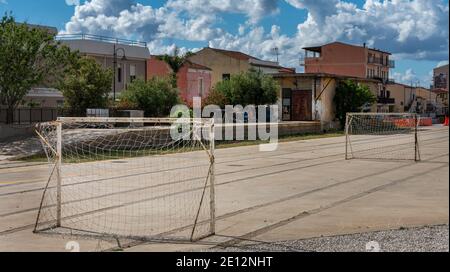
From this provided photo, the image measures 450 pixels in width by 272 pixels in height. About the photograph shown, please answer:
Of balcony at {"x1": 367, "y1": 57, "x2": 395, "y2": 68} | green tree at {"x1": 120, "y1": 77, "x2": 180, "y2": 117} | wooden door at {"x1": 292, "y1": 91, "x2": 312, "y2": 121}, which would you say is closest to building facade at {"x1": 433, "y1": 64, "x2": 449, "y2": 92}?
green tree at {"x1": 120, "y1": 77, "x2": 180, "y2": 117}

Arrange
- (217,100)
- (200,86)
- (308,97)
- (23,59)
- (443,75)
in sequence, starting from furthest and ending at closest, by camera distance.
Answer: (200,86), (308,97), (217,100), (23,59), (443,75)

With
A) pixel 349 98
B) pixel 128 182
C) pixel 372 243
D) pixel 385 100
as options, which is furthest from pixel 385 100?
pixel 372 243

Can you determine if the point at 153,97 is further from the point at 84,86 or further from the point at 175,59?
the point at 175,59

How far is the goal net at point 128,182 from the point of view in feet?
31.8

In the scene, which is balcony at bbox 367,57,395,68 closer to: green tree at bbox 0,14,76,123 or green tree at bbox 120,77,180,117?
green tree at bbox 120,77,180,117

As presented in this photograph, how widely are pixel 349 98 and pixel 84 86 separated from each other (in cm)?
2713

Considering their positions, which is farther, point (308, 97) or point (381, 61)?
point (381, 61)

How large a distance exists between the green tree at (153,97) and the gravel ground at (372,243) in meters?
33.0

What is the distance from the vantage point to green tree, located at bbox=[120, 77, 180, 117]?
40.8 meters

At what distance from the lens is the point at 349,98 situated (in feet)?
184
